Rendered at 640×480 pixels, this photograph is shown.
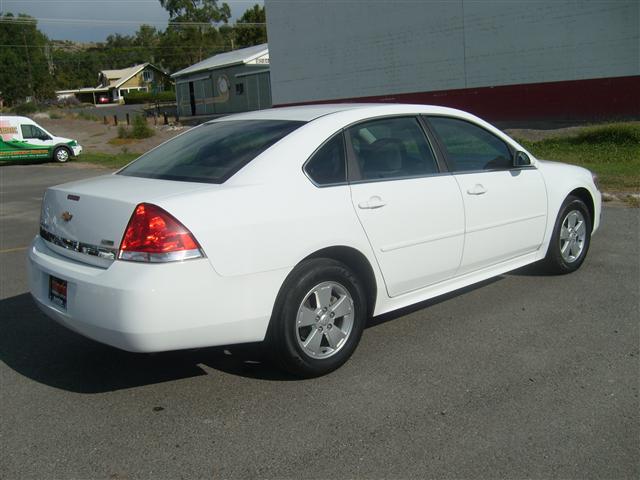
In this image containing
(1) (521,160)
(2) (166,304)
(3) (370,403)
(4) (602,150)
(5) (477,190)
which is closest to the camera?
(2) (166,304)

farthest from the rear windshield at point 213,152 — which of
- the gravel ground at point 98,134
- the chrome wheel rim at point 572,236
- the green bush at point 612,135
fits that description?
the gravel ground at point 98,134

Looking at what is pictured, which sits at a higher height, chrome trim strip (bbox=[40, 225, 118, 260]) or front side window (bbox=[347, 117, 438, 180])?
front side window (bbox=[347, 117, 438, 180])

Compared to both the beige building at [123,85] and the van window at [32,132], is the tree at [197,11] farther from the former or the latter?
the van window at [32,132]

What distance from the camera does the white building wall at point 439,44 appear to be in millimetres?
20422

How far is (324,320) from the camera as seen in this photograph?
13.9ft

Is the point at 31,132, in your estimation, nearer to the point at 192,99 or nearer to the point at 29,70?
the point at 192,99

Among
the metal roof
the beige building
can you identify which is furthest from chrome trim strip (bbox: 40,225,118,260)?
the beige building

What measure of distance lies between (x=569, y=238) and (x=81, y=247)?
169 inches

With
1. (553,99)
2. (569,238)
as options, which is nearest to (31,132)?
(553,99)

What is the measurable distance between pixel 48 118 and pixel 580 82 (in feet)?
124

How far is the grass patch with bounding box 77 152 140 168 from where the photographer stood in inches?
910

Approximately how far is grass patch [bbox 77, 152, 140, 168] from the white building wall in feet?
31.9

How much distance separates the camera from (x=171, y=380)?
171 inches

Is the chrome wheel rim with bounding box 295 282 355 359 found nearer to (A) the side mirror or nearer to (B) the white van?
(A) the side mirror
